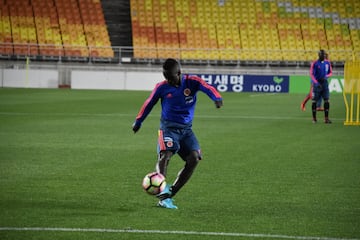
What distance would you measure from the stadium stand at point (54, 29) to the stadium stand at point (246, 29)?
7.72ft

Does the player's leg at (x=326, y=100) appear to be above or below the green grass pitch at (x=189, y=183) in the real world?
above

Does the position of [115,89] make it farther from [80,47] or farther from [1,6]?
[1,6]

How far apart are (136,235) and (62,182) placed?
359 centimetres

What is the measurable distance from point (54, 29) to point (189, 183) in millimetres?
36756

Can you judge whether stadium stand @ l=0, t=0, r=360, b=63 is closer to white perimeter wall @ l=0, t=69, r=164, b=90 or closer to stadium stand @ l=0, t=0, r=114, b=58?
stadium stand @ l=0, t=0, r=114, b=58

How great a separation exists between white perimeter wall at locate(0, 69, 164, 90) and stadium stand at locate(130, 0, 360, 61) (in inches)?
99.4

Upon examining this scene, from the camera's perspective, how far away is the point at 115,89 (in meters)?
41.9

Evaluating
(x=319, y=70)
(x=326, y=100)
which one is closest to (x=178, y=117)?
(x=319, y=70)

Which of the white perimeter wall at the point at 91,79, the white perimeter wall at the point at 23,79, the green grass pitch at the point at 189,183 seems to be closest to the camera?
the green grass pitch at the point at 189,183

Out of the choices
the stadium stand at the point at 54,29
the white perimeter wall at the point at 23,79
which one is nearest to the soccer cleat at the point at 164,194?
the white perimeter wall at the point at 23,79

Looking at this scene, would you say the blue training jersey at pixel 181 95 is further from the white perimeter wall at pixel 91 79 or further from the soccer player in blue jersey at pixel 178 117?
the white perimeter wall at pixel 91 79

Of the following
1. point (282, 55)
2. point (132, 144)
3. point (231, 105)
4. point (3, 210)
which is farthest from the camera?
point (282, 55)

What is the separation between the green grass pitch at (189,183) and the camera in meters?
7.39

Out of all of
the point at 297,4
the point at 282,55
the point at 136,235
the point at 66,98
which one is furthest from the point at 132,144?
the point at 297,4
